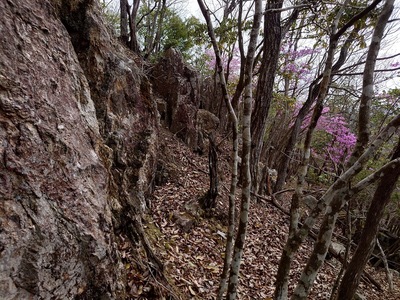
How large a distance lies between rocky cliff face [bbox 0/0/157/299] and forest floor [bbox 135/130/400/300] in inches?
46.0

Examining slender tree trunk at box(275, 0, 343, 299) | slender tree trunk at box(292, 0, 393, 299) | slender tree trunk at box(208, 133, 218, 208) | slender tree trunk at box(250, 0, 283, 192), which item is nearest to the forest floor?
slender tree trunk at box(208, 133, 218, 208)

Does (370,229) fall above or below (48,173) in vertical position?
below

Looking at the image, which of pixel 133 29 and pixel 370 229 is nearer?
pixel 370 229

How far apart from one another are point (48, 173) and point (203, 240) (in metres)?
3.02

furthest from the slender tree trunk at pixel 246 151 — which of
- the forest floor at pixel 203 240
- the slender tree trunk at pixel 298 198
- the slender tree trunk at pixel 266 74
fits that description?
the slender tree trunk at pixel 266 74


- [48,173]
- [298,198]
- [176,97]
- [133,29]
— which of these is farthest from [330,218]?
[133,29]

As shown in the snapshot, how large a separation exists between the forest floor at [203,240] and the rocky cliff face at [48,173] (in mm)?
1170

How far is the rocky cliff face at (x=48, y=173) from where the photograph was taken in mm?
1320

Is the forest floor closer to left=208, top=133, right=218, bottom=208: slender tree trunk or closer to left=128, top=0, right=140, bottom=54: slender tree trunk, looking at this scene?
left=208, top=133, right=218, bottom=208: slender tree trunk

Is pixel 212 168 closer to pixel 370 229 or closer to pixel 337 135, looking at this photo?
pixel 370 229

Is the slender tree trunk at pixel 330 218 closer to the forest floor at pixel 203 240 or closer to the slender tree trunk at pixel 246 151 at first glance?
the slender tree trunk at pixel 246 151

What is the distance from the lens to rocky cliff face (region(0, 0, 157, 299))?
4.33 ft

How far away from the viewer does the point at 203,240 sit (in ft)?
13.3

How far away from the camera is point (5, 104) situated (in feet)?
4.81
